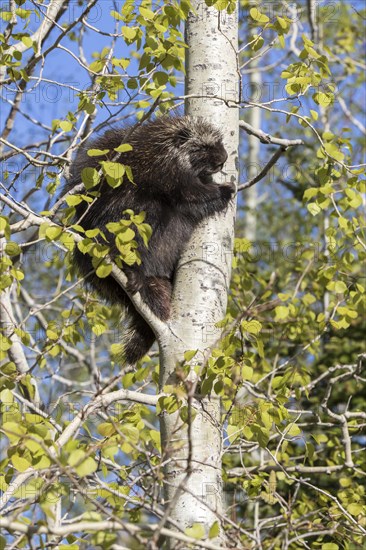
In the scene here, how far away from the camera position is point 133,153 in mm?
3949

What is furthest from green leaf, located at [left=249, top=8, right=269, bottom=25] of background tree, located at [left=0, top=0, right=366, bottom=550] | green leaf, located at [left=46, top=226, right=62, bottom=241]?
green leaf, located at [left=46, top=226, right=62, bottom=241]

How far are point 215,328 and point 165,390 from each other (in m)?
0.51

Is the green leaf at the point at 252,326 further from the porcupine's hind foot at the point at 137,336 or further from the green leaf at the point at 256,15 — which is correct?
the green leaf at the point at 256,15

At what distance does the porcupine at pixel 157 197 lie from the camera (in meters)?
3.53

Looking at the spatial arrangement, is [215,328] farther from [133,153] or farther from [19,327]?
[133,153]

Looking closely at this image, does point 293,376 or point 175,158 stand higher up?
point 175,158

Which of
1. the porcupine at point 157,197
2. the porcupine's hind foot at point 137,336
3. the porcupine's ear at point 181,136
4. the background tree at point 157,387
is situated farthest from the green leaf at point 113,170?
the porcupine's ear at point 181,136

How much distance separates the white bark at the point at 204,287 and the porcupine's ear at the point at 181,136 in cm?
37

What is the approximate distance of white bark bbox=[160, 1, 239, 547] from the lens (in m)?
2.64

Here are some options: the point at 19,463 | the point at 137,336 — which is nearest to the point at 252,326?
the point at 19,463

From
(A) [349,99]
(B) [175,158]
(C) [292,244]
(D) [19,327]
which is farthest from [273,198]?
(D) [19,327]

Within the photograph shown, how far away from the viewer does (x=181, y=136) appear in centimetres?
409

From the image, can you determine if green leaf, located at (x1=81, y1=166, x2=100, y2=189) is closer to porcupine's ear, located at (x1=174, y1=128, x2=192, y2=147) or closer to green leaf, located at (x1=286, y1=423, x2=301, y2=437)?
green leaf, located at (x1=286, y1=423, x2=301, y2=437)

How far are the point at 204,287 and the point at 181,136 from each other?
4.31ft
